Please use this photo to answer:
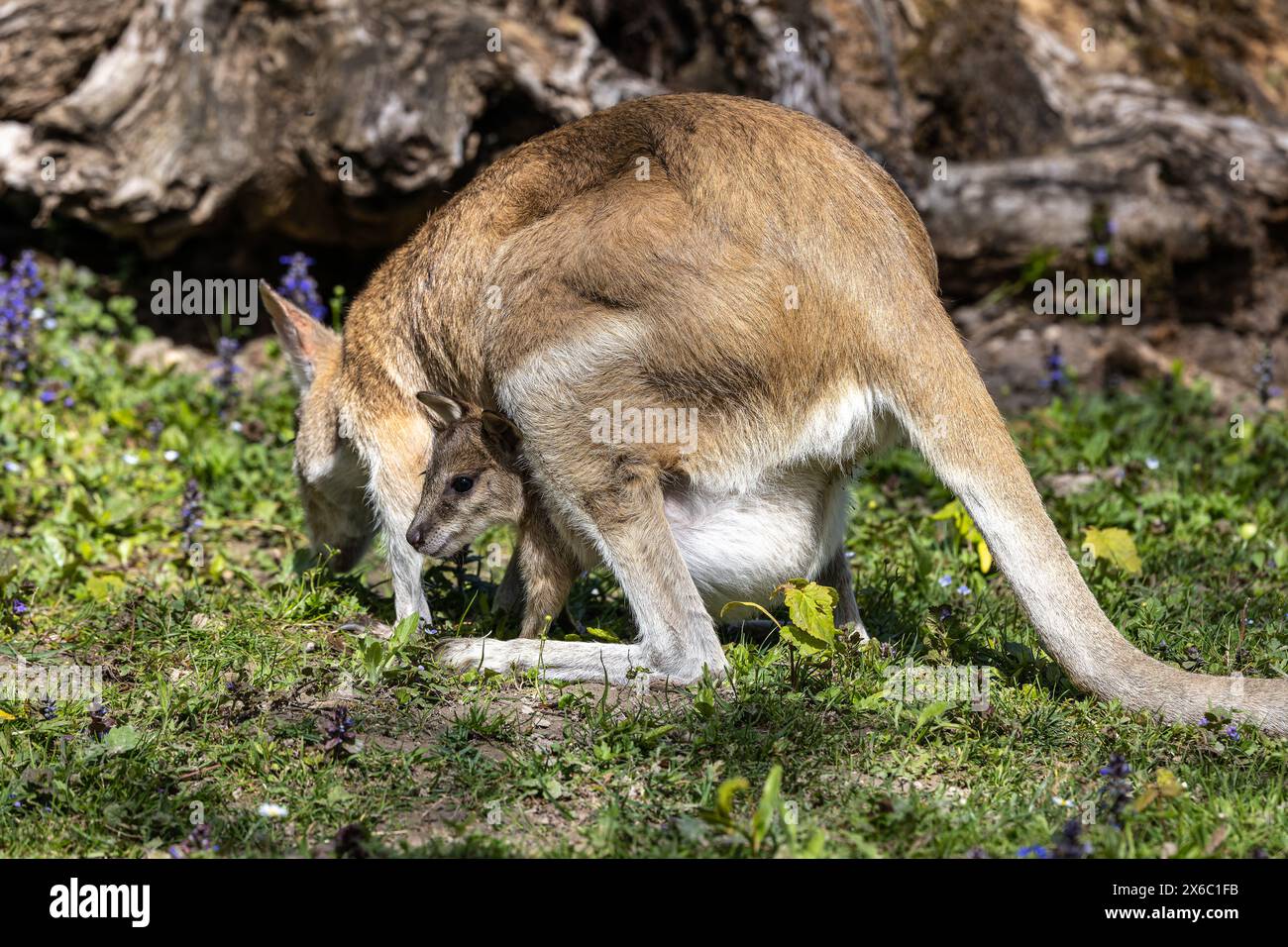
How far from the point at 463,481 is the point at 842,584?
4.32 feet

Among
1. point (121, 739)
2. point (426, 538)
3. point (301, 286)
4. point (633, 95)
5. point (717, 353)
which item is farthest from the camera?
point (633, 95)

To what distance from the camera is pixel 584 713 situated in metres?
3.86

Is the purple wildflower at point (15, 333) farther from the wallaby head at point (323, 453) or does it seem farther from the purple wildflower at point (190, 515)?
the wallaby head at point (323, 453)

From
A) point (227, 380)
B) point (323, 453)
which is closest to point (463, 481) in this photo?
point (323, 453)

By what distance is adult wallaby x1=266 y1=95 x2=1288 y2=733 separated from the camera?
374 centimetres

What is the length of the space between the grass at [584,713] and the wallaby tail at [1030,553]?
0.41ft

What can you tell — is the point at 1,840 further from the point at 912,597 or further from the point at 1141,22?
the point at 1141,22

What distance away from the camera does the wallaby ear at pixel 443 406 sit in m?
4.33

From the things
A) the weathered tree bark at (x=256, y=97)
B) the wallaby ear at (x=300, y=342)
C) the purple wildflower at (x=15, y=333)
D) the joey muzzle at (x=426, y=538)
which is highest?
the weathered tree bark at (x=256, y=97)

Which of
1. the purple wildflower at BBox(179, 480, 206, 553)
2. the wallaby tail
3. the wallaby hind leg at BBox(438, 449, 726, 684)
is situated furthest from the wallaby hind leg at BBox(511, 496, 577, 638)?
the purple wildflower at BBox(179, 480, 206, 553)

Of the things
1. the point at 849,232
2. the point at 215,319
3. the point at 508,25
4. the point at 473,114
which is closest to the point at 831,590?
the point at 849,232

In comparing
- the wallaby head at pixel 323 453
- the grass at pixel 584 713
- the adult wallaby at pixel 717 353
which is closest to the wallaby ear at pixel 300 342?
the wallaby head at pixel 323 453

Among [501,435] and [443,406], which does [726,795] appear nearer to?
[501,435]
